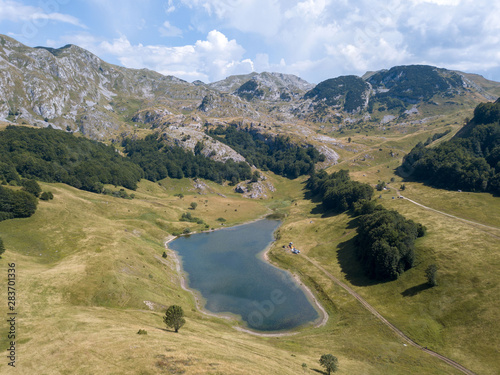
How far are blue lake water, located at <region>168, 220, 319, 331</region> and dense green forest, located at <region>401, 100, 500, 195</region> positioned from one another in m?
117

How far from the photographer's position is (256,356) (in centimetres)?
4753

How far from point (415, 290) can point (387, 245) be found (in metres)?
16.1

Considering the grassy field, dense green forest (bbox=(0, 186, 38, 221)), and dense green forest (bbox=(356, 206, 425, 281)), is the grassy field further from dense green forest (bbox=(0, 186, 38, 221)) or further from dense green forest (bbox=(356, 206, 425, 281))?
dense green forest (bbox=(0, 186, 38, 221))

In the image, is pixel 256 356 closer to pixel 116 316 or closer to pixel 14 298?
pixel 116 316

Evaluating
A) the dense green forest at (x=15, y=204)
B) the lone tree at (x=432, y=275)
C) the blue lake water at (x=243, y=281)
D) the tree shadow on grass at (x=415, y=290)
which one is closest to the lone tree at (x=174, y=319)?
the blue lake water at (x=243, y=281)

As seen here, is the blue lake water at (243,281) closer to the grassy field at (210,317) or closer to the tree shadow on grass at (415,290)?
the grassy field at (210,317)

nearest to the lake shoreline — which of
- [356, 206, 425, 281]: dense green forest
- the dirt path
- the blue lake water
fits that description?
the blue lake water

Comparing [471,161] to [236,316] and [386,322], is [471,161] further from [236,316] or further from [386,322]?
[236,316]

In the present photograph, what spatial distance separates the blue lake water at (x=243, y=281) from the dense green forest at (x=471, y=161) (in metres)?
117

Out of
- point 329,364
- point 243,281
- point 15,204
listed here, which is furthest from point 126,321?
point 15,204

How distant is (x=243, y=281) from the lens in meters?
97.8

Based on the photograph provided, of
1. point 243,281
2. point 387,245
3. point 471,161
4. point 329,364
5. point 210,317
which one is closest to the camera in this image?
point 329,364

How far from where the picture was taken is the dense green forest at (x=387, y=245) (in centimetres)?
8700

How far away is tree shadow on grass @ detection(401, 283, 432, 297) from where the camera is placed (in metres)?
77.4
